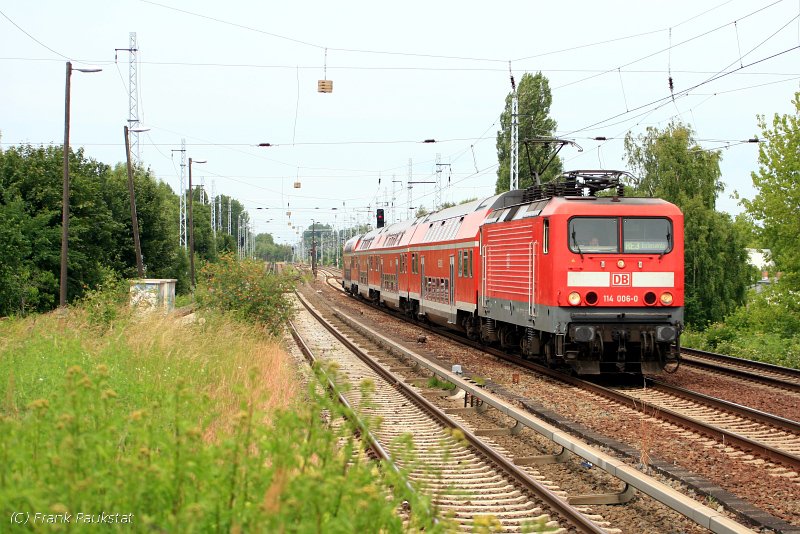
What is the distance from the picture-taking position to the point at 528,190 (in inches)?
687

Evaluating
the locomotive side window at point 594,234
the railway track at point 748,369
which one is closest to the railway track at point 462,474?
the locomotive side window at point 594,234

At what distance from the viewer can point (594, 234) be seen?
1449 centimetres

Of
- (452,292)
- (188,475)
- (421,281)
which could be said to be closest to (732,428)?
(188,475)

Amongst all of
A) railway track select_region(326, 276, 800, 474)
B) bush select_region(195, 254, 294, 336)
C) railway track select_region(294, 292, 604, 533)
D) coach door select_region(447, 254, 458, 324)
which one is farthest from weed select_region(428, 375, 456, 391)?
coach door select_region(447, 254, 458, 324)

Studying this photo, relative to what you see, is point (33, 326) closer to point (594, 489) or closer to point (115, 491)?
point (594, 489)

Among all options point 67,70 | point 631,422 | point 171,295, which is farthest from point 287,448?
point 171,295

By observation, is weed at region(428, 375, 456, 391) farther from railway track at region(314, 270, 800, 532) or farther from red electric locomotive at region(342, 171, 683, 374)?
railway track at region(314, 270, 800, 532)

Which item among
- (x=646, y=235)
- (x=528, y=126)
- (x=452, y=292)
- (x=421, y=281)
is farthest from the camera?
(x=528, y=126)

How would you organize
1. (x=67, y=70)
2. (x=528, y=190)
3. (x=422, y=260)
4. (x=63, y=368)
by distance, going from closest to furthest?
(x=63, y=368) < (x=528, y=190) < (x=67, y=70) < (x=422, y=260)

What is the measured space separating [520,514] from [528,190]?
10988 millimetres

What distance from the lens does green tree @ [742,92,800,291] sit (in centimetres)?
2702

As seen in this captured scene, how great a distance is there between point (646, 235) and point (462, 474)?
7.45 m

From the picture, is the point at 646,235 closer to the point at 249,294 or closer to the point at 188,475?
the point at 249,294

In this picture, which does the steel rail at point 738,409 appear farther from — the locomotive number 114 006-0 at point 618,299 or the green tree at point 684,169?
the green tree at point 684,169
